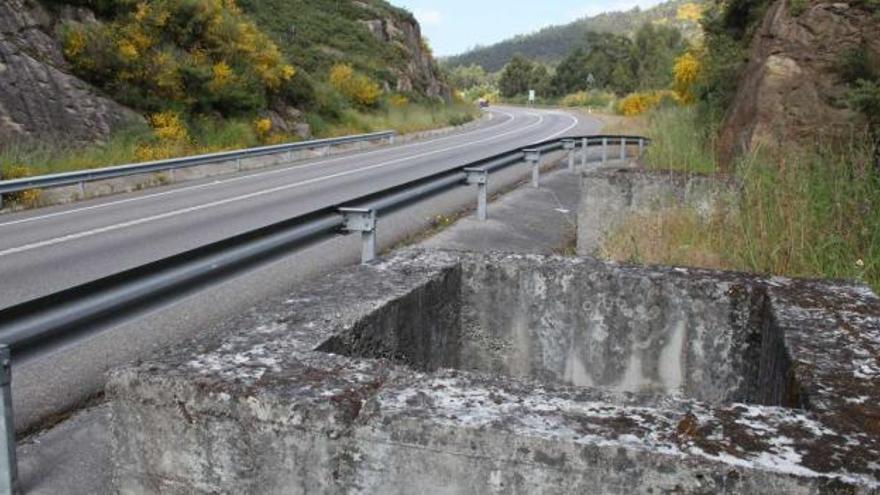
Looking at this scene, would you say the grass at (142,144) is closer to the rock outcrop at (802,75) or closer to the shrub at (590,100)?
the rock outcrop at (802,75)

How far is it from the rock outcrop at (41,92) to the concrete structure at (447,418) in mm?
17243

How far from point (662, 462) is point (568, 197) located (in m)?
12.4

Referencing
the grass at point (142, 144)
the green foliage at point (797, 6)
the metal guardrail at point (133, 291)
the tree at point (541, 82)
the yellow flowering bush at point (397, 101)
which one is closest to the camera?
the metal guardrail at point (133, 291)

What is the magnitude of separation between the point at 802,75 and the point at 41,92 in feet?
54.1

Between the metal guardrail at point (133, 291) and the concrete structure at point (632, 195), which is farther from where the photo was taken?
the concrete structure at point (632, 195)

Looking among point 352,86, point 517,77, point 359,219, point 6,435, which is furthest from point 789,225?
point 517,77

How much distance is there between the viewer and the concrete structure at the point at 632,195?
7141 mm

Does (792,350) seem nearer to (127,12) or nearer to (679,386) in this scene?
(679,386)

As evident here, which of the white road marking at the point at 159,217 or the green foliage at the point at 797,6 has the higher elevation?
the green foliage at the point at 797,6

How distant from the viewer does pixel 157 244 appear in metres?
9.83

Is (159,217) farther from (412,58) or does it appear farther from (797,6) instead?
(412,58)

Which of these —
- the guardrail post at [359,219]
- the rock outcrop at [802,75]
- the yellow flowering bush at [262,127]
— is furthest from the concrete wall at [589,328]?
the yellow flowering bush at [262,127]

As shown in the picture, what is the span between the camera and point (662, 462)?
64.9 inches

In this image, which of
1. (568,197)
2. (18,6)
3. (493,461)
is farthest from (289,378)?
(18,6)
